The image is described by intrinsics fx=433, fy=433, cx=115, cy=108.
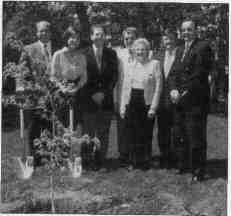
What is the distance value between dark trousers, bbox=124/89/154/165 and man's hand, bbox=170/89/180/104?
371mm

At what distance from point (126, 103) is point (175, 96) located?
0.68 metres

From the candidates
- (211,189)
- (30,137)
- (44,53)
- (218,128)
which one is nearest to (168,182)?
(211,189)

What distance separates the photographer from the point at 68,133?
526cm

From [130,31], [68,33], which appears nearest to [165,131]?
[130,31]

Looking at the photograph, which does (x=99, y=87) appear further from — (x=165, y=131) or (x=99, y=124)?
(x=165, y=131)

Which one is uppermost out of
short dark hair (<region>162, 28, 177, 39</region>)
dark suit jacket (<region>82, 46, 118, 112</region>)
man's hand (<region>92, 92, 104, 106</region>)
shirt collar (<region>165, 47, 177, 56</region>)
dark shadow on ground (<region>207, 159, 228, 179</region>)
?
short dark hair (<region>162, 28, 177, 39</region>)

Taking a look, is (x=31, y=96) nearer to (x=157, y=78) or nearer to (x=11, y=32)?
(x=11, y=32)

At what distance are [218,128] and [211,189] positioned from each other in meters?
0.84

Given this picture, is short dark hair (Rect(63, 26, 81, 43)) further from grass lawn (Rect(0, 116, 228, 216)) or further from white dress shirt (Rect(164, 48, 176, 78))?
grass lawn (Rect(0, 116, 228, 216))

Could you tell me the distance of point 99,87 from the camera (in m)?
6.02

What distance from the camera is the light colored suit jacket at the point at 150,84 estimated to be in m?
5.91

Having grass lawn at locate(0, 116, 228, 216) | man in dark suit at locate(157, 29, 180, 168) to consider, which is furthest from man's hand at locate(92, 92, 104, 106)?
man in dark suit at locate(157, 29, 180, 168)

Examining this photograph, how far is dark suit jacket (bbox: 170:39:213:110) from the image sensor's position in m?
5.76

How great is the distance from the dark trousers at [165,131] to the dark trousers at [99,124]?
0.71 m
